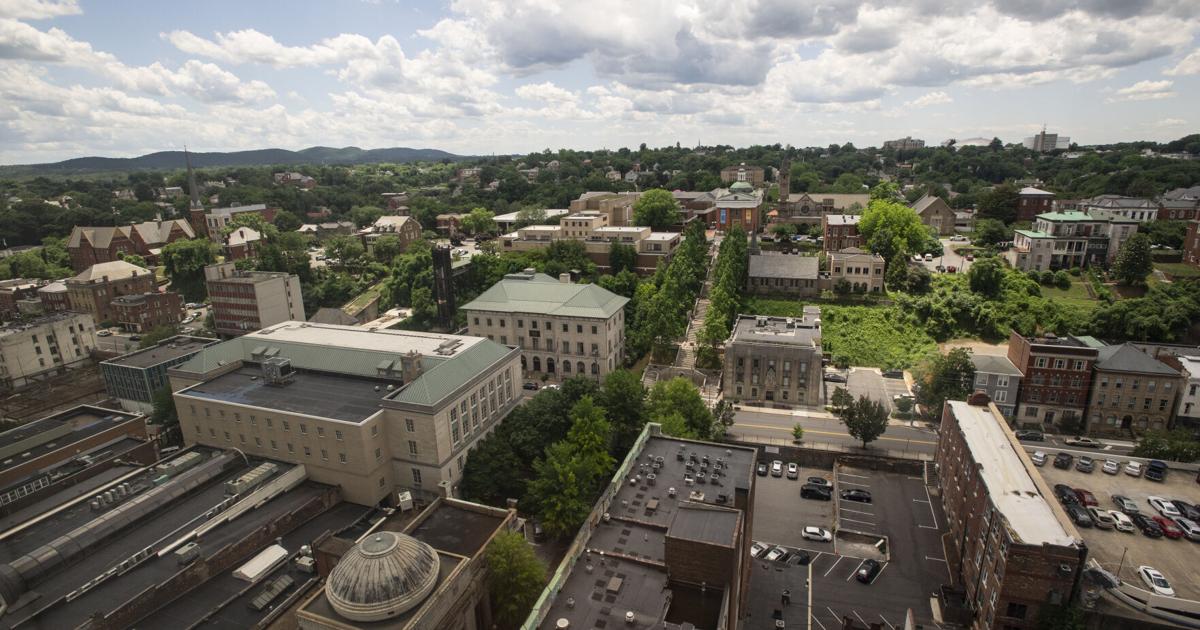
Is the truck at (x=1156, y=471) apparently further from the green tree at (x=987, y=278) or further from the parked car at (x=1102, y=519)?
the green tree at (x=987, y=278)

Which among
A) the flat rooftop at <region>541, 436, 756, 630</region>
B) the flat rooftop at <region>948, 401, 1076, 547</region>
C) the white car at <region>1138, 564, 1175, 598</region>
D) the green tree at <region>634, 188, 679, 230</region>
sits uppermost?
the green tree at <region>634, 188, 679, 230</region>

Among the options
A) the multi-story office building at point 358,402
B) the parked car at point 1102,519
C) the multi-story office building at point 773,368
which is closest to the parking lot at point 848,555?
the parked car at point 1102,519

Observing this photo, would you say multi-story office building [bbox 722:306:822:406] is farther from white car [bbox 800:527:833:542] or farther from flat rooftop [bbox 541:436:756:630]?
flat rooftop [bbox 541:436:756:630]

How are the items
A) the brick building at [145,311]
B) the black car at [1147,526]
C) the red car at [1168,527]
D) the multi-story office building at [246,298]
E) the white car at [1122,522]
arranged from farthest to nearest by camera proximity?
1. the brick building at [145,311]
2. the multi-story office building at [246,298]
3. the white car at [1122,522]
4. the red car at [1168,527]
5. the black car at [1147,526]

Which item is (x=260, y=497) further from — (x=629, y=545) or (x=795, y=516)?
(x=795, y=516)

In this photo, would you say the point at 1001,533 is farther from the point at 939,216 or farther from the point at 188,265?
the point at 188,265

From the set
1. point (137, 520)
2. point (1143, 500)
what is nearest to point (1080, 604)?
point (1143, 500)

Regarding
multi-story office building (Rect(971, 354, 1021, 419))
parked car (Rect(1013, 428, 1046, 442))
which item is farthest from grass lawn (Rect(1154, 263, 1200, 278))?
parked car (Rect(1013, 428, 1046, 442))
